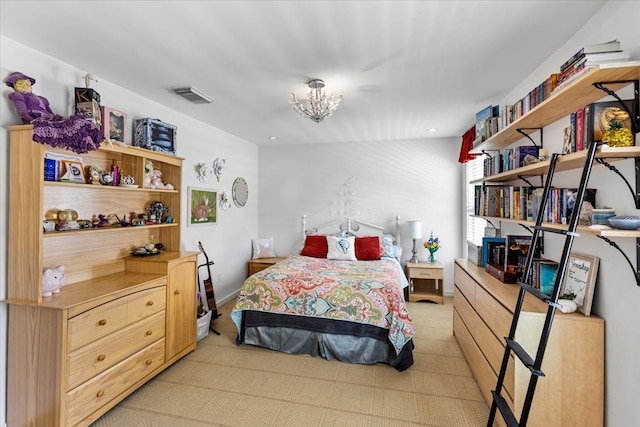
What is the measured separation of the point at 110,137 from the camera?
246 cm

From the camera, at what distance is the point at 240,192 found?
16.2 ft

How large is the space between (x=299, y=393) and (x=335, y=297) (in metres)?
0.87

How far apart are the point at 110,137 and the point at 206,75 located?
0.94 metres

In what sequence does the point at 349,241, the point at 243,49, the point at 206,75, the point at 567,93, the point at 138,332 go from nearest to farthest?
the point at 567,93 → the point at 243,49 → the point at 138,332 → the point at 206,75 → the point at 349,241

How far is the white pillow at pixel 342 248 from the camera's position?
168 inches

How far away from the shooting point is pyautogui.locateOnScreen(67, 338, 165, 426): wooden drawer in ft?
6.11

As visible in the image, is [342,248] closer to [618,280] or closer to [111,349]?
[111,349]

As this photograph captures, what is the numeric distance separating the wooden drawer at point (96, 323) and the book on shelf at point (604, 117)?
3.05 m

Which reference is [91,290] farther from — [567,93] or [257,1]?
[567,93]

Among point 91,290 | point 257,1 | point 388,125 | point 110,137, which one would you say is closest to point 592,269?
point 257,1

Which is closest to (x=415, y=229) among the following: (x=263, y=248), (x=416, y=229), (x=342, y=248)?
(x=416, y=229)

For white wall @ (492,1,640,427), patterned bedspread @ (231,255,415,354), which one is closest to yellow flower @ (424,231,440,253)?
patterned bedspread @ (231,255,415,354)

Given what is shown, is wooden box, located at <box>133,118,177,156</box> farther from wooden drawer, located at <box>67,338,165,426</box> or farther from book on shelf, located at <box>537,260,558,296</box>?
book on shelf, located at <box>537,260,558,296</box>

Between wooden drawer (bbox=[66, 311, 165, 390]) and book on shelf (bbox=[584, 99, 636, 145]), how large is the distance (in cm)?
313
